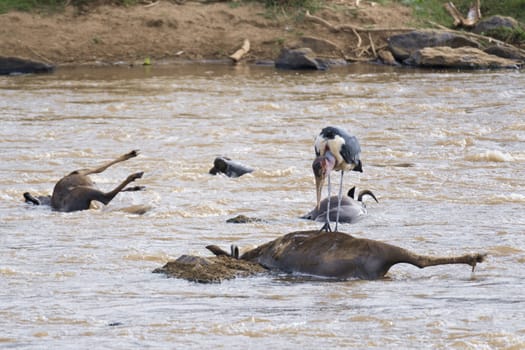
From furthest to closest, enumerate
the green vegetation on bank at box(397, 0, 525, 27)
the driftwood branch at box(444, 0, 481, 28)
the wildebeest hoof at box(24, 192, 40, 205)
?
the green vegetation on bank at box(397, 0, 525, 27) → the driftwood branch at box(444, 0, 481, 28) → the wildebeest hoof at box(24, 192, 40, 205)

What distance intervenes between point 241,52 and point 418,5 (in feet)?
20.2

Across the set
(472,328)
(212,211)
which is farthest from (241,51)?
(472,328)

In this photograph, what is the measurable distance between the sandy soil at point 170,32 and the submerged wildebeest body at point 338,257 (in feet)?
65.9

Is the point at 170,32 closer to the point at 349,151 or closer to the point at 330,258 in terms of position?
the point at 349,151

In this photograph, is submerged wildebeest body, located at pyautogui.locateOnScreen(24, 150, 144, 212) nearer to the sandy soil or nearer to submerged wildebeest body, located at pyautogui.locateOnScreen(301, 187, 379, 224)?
submerged wildebeest body, located at pyautogui.locateOnScreen(301, 187, 379, 224)

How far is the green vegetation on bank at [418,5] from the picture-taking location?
29328 millimetres

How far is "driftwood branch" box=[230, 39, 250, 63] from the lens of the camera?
27484mm

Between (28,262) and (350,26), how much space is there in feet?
69.5

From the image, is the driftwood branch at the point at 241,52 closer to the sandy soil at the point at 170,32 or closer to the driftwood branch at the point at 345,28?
the sandy soil at the point at 170,32

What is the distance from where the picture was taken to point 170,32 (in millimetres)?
28672

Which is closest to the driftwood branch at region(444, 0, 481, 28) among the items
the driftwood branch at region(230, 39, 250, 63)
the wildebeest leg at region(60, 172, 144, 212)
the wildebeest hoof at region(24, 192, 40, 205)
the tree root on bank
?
the tree root on bank

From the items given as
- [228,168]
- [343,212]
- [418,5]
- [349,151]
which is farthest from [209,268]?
[418,5]

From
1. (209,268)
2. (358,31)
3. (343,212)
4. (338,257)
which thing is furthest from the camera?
(358,31)

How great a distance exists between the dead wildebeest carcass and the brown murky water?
0.14 m
